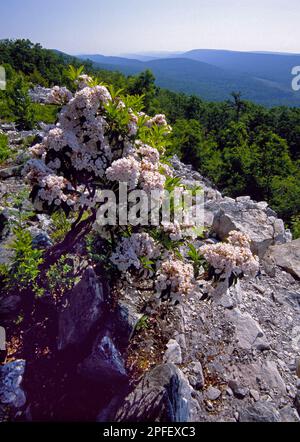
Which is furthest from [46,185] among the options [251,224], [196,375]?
[251,224]

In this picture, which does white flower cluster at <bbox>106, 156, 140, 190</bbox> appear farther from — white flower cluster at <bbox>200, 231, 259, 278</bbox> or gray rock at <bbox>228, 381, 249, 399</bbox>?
gray rock at <bbox>228, 381, 249, 399</bbox>

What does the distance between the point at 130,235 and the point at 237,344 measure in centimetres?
344

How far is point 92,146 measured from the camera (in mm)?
4871

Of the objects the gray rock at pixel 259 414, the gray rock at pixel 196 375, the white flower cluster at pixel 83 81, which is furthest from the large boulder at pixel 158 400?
the white flower cluster at pixel 83 81

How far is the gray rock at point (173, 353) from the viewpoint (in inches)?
227

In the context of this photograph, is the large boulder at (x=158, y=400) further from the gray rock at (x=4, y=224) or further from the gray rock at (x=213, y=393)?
the gray rock at (x=4, y=224)

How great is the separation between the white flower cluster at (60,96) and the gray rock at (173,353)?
460 centimetres

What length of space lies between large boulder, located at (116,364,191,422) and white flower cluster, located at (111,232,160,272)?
1.73 m

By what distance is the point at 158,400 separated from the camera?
15.2 ft

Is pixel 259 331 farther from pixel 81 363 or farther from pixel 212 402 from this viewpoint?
pixel 81 363

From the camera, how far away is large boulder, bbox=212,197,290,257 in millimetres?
9422

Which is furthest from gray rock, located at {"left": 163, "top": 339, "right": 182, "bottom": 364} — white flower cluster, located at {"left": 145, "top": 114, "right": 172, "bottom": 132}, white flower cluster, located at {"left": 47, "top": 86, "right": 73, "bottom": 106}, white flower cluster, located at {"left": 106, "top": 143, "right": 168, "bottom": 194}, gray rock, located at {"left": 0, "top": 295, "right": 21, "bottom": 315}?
white flower cluster, located at {"left": 47, "top": 86, "right": 73, "bottom": 106}

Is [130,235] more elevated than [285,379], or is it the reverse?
[130,235]
